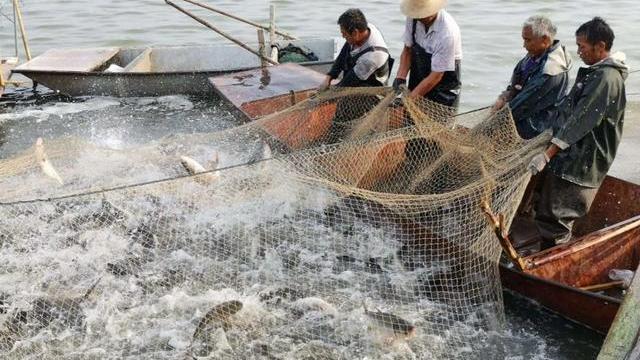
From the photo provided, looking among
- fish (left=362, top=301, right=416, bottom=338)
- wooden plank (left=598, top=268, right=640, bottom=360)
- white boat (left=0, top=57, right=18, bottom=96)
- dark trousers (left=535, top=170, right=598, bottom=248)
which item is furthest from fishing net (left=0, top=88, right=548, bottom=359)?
white boat (left=0, top=57, right=18, bottom=96)

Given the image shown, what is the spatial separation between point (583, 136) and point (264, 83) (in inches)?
193

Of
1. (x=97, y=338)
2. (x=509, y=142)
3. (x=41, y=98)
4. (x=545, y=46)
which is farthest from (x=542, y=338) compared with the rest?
(x=41, y=98)

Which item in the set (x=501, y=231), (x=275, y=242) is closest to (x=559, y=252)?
(x=501, y=231)

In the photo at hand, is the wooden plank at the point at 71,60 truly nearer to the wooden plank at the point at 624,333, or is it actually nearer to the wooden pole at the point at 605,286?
the wooden pole at the point at 605,286

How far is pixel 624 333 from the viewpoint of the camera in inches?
136

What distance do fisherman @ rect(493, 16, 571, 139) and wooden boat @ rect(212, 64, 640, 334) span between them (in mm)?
880

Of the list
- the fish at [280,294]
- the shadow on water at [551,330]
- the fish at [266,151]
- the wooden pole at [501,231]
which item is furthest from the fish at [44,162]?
the shadow on water at [551,330]

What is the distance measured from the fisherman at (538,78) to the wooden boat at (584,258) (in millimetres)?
880

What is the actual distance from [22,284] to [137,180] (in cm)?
165

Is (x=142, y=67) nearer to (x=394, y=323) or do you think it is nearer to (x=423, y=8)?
(x=423, y=8)

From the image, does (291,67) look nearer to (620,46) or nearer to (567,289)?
(567,289)

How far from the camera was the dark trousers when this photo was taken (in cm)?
485

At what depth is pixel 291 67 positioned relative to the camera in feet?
29.5

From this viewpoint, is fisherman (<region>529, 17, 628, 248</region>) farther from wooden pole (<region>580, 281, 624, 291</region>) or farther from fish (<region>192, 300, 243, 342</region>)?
fish (<region>192, 300, 243, 342</region>)
